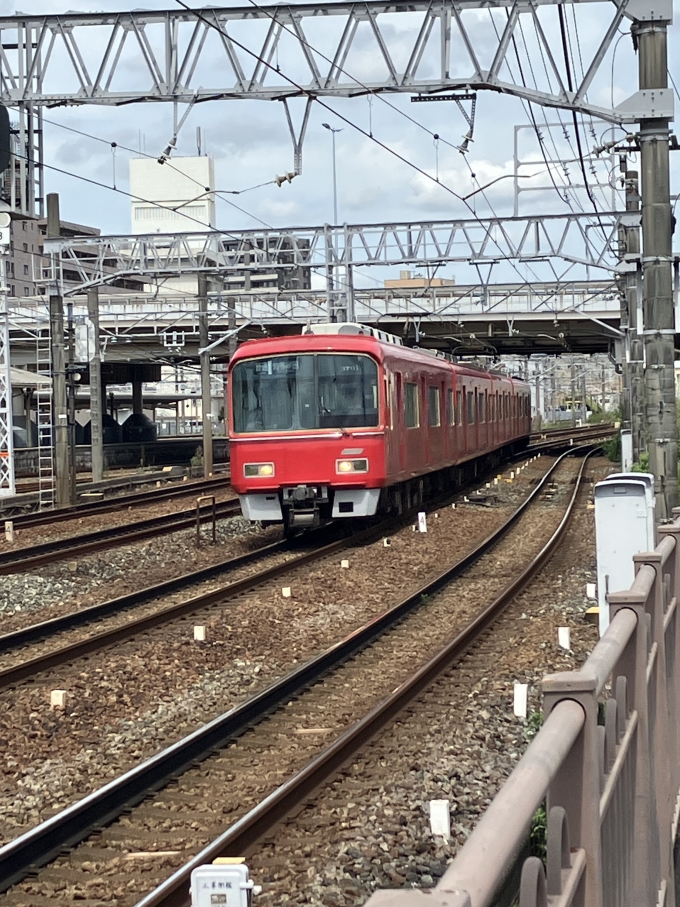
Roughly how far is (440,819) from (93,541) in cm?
1379

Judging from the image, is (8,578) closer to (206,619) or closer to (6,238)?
(206,619)

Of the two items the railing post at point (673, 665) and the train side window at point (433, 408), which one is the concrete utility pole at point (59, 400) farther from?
the railing post at point (673, 665)

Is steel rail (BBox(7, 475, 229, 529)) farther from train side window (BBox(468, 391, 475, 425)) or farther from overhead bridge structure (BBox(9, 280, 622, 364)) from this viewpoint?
overhead bridge structure (BBox(9, 280, 622, 364))

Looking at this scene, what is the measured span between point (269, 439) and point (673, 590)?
11702mm

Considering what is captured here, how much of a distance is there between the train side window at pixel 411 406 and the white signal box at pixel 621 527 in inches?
365

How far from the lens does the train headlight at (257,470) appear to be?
55.7 feet

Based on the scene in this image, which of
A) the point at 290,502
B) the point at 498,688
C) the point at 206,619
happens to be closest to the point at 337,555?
the point at 290,502

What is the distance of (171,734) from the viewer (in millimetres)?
7711

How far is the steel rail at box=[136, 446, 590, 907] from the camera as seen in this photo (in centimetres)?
492

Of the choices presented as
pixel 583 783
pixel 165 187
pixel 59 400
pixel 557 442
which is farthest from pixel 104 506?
pixel 165 187

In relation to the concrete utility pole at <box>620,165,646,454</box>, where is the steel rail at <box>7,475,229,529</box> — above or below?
below

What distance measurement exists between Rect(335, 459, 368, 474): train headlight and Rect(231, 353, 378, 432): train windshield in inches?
18.7

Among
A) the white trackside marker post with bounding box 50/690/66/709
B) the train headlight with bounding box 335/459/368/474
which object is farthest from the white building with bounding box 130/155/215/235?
the white trackside marker post with bounding box 50/690/66/709

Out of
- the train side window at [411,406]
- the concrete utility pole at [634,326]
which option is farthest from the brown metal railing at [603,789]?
the concrete utility pole at [634,326]
